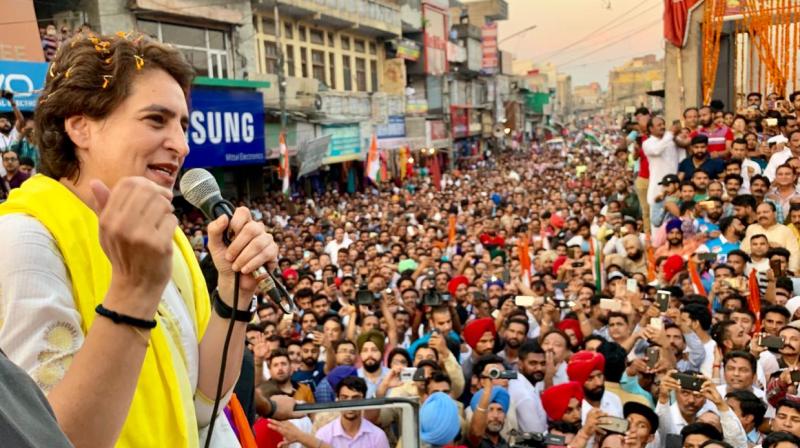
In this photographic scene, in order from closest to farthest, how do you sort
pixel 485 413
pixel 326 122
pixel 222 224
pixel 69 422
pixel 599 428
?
1. pixel 69 422
2. pixel 222 224
3. pixel 599 428
4. pixel 485 413
5. pixel 326 122

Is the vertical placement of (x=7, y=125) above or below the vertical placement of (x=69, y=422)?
above

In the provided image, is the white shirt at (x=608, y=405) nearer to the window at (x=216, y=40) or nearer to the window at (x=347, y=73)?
the window at (x=216, y=40)

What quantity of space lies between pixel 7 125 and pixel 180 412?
9.32m

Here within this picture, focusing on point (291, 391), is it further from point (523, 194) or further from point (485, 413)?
point (523, 194)

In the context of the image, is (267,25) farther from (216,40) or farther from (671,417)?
(671,417)

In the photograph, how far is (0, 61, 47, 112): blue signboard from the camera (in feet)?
40.0

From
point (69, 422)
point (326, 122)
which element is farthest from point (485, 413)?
point (326, 122)

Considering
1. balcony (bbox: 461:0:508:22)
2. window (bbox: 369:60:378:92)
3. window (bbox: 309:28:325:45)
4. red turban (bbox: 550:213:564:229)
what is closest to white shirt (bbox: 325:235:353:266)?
red turban (bbox: 550:213:564:229)

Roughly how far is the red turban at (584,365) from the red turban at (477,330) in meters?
1.11

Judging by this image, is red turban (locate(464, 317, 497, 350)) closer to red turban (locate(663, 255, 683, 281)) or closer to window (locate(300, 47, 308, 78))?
red turban (locate(663, 255, 683, 281))

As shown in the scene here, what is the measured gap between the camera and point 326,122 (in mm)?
24453

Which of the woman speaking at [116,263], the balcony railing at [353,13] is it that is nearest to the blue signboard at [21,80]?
the balcony railing at [353,13]

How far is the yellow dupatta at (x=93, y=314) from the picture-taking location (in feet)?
4.12

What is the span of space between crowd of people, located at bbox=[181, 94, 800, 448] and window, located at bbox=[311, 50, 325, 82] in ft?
52.3
